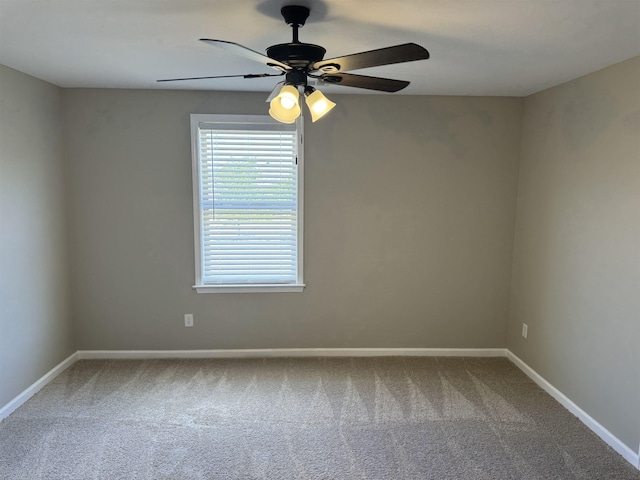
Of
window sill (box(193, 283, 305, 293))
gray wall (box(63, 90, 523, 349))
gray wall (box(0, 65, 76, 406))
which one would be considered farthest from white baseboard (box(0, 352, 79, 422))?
window sill (box(193, 283, 305, 293))

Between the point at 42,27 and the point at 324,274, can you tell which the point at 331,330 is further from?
→ the point at 42,27

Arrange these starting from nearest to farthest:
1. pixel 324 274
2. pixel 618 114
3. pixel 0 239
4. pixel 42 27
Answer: pixel 42 27 < pixel 618 114 < pixel 0 239 < pixel 324 274

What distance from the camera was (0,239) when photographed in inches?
107

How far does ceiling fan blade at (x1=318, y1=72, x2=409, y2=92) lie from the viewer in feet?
6.23

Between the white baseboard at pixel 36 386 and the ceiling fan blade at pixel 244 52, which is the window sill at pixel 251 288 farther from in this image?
the ceiling fan blade at pixel 244 52

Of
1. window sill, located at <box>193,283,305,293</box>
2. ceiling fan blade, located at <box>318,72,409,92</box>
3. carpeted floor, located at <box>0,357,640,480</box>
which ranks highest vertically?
ceiling fan blade, located at <box>318,72,409,92</box>

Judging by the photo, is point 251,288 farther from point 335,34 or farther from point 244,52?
point 244,52

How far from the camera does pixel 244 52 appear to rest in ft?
5.30

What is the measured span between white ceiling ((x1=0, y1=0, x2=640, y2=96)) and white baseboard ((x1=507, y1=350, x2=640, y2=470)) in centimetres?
225

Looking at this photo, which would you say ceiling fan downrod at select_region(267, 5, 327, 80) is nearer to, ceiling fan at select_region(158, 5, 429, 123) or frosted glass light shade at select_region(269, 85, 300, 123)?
ceiling fan at select_region(158, 5, 429, 123)

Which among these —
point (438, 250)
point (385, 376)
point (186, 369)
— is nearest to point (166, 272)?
point (186, 369)

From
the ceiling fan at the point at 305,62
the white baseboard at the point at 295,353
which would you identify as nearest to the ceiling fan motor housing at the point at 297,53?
the ceiling fan at the point at 305,62

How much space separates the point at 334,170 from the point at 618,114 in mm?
1980

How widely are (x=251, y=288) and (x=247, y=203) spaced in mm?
746
